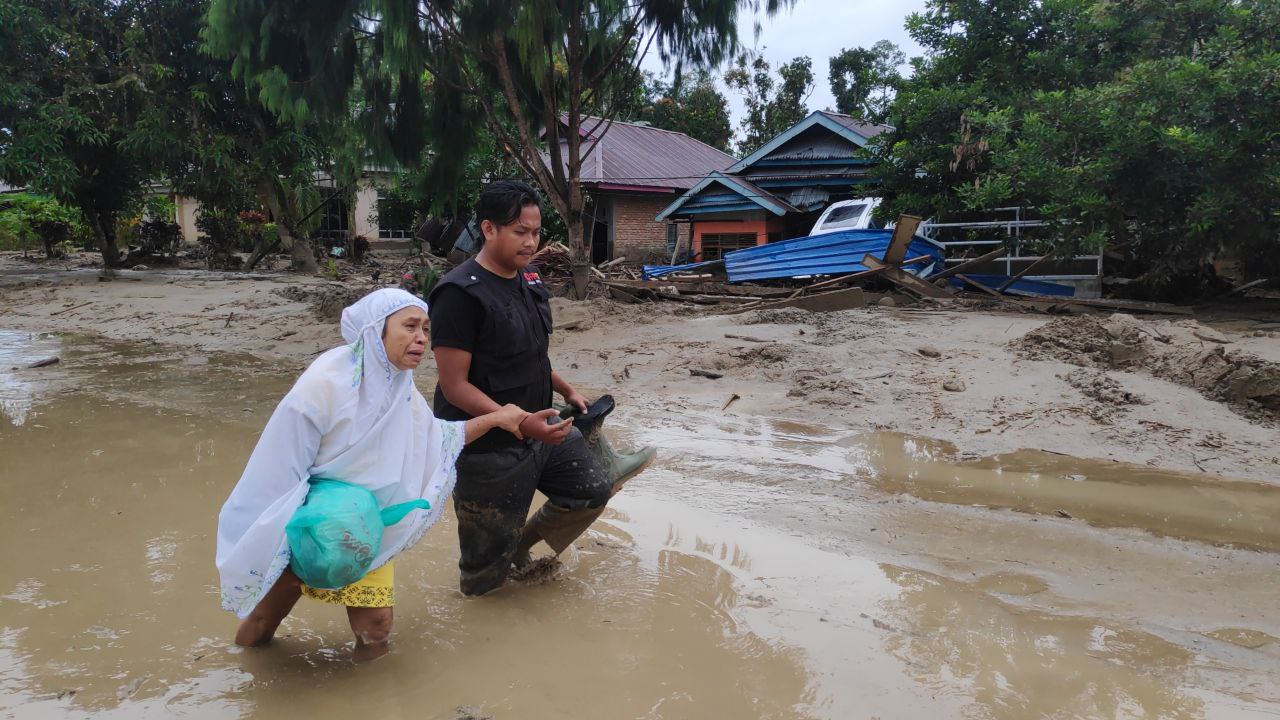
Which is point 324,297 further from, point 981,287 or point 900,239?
point 981,287

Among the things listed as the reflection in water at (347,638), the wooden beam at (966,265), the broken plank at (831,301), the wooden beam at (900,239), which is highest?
the wooden beam at (900,239)

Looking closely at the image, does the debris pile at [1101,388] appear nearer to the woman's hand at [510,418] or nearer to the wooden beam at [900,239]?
the woman's hand at [510,418]

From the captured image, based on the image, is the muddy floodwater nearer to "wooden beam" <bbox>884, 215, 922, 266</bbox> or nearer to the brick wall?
"wooden beam" <bbox>884, 215, 922, 266</bbox>

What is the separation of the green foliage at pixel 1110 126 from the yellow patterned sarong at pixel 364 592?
9.88 m

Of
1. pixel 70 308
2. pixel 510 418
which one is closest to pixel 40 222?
pixel 70 308

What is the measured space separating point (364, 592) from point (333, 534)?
0.37 m

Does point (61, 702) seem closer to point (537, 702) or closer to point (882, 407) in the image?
point (537, 702)

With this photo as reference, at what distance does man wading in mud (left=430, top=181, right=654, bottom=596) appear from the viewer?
3148 millimetres

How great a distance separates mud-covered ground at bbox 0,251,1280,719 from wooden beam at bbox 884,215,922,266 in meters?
2.90

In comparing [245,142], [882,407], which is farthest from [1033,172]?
[245,142]

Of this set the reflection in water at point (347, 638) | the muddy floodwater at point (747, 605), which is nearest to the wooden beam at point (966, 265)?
the muddy floodwater at point (747, 605)

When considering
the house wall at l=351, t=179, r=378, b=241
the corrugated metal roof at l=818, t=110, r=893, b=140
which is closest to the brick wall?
the corrugated metal roof at l=818, t=110, r=893, b=140

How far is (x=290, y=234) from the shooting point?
19.6 m

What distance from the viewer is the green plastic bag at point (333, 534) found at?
2.58 metres
